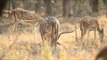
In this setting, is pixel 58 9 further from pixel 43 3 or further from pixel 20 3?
pixel 20 3

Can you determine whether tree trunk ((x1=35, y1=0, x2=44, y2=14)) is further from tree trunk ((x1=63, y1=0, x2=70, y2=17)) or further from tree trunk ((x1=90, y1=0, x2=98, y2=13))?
tree trunk ((x1=90, y1=0, x2=98, y2=13))

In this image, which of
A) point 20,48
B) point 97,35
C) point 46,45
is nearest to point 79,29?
point 97,35

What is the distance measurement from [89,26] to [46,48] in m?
0.82

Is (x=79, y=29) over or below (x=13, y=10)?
below

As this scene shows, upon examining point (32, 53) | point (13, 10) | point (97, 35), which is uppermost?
point (13, 10)

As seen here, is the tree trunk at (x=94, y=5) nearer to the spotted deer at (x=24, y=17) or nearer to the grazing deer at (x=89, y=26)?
the grazing deer at (x=89, y=26)

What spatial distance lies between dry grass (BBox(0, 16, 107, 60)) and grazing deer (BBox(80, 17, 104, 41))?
3.2 inches

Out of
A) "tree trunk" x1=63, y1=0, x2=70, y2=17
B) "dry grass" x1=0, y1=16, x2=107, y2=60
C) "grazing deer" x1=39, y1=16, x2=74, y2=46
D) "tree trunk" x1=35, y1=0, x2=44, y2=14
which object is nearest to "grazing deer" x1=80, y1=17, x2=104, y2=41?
"dry grass" x1=0, y1=16, x2=107, y2=60

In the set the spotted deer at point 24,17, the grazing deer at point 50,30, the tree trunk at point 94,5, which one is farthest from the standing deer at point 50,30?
the tree trunk at point 94,5

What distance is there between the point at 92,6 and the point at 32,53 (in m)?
1.28

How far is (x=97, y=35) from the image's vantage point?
467cm

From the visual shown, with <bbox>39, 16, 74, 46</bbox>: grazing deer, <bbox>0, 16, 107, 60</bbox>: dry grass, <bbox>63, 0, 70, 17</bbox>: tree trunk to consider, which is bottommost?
<bbox>0, 16, 107, 60</bbox>: dry grass

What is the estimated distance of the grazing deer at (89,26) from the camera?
15.3ft

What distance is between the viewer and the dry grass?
4629 millimetres
